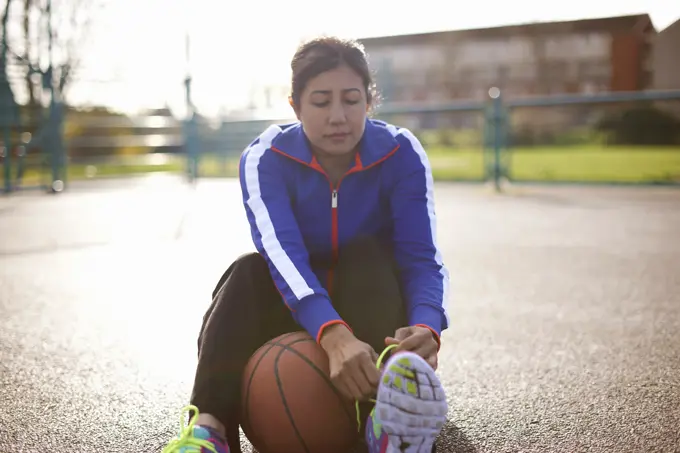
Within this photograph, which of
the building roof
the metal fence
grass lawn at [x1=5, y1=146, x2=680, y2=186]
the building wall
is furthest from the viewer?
the building roof

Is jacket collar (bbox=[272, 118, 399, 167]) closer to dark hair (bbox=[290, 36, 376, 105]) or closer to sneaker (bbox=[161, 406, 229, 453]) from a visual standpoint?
dark hair (bbox=[290, 36, 376, 105])

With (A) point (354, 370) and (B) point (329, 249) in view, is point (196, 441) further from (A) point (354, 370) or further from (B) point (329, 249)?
(B) point (329, 249)

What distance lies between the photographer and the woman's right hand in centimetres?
164

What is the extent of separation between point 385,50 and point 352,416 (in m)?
31.1

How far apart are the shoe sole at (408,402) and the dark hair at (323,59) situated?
0.84 metres

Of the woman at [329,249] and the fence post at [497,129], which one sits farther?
the fence post at [497,129]

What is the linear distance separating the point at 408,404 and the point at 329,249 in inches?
27.3

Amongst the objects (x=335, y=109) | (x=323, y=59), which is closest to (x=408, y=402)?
(x=335, y=109)

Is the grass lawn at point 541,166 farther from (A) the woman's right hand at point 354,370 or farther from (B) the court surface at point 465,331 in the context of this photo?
(A) the woman's right hand at point 354,370

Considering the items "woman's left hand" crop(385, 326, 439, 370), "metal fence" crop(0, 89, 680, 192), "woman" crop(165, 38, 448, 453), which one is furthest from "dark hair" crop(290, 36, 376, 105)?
"metal fence" crop(0, 89, 680, 192)

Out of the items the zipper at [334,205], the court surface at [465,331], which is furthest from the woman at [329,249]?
the court surface at [465,331]

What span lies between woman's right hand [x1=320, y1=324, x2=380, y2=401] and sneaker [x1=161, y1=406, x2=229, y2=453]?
30 cm

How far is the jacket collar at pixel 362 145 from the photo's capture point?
6.86 ft

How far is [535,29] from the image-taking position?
95.4ft
